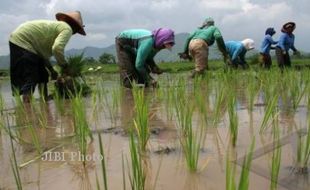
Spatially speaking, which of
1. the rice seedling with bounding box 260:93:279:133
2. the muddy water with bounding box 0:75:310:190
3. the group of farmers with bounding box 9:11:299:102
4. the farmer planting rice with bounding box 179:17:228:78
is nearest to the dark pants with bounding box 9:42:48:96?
the group of farmers with bounding box 9:11:299:102

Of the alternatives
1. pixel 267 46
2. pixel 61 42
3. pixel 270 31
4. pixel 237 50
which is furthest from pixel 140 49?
pixel 270 31

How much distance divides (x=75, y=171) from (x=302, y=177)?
0.86m

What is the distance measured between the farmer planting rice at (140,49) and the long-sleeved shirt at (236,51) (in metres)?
3.18

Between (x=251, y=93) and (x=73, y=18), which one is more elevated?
(x=73, y=18)

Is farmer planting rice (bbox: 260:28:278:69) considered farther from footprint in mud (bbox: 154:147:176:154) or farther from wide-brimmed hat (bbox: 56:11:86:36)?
footprint in mud (bbox: 154:147:176:154)

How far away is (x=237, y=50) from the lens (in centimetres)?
800

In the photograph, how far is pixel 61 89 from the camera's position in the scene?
15.0ft

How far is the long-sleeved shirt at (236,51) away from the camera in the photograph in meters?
8.01

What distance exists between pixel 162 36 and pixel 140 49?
0.28 m

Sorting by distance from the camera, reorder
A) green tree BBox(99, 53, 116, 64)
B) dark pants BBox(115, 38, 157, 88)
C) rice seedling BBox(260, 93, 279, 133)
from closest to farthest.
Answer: rice seedling BBox(260, 93, 279, 133) < dark pants BBox(115, 38, 157, 88) < green tree BBox(99, 53, 116, 64)

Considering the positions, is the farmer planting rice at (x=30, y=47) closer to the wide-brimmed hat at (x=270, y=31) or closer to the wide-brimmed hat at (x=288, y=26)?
the wide-brimmed hat at (x=288, y=26)

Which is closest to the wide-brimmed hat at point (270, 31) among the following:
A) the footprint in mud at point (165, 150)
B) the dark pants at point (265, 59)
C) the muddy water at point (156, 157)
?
the dark pants at point (265, 59)

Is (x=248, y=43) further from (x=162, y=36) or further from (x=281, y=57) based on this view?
(x=162, y=36)

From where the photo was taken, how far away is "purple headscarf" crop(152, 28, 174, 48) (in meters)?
4.38
